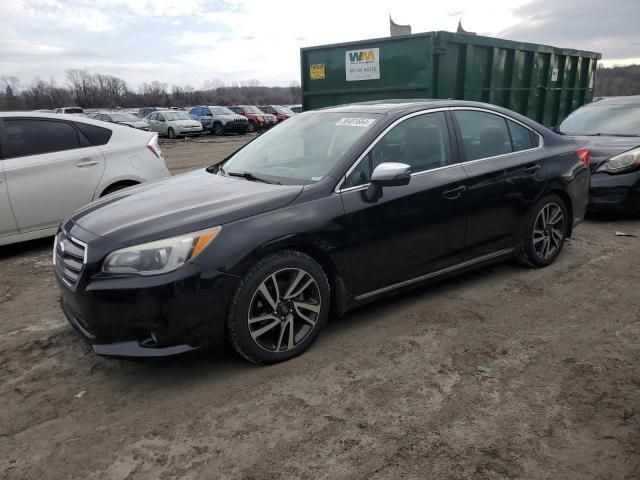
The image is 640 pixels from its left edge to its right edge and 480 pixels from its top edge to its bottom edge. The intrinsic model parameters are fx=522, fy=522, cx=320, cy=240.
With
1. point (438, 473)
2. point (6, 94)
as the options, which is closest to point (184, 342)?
point (438, 473)

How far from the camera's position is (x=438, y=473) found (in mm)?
2305

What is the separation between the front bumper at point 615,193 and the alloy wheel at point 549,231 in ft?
6.59

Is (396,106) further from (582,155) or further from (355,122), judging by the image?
(582,155)

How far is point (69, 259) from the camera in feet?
10.5

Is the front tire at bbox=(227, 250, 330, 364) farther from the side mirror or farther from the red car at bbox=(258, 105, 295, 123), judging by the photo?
the red car at bbox=(258, 105, 295, 123)

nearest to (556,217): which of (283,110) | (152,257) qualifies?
(152,257)

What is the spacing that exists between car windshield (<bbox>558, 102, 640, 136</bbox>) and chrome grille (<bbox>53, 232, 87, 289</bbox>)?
22.6 ft

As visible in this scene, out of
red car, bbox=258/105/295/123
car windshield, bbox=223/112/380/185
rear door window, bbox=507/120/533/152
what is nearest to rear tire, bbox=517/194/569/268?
rear door window, bbox=507/120/533/152

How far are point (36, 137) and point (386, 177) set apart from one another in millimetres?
4306

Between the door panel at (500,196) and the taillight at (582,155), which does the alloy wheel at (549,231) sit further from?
the taillight at (582,155)

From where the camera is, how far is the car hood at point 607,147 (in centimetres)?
654

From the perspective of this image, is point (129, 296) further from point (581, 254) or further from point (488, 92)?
point (488, 92)

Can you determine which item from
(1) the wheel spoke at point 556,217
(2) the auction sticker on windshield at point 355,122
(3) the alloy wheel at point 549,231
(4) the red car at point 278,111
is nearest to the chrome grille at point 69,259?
(2) the auction sticker on windshield at point 355,122

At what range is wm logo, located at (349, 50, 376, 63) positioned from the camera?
8.51 metres
